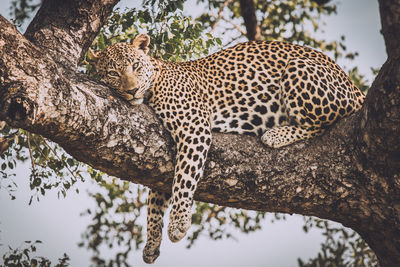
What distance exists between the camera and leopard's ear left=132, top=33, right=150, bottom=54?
20.5ft

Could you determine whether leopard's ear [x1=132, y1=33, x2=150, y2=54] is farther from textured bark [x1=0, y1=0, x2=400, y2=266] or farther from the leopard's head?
textured bark [x1=0, y1=0, x2=400, y2=266]

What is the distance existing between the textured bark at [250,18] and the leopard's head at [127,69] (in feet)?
13.1

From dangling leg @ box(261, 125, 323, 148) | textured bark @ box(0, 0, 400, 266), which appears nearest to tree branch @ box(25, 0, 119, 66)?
textured bark @ box(0, 0, 400, 266)

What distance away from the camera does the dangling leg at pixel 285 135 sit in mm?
5566

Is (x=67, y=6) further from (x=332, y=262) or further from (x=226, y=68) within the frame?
(x=332, y=262)

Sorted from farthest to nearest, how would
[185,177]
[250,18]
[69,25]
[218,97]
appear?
[250,18]
[218,97]
[69,25]
[185,177]

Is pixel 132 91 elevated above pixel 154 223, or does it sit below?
above

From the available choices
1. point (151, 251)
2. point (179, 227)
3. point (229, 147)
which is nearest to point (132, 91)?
point (229, 147)

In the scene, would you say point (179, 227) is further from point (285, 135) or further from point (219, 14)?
point (219, 14)

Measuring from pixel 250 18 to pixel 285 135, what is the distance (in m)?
4.81

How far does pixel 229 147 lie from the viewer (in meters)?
5.51

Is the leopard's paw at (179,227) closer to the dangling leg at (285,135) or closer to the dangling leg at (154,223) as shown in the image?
the dangling leg at (154,223)

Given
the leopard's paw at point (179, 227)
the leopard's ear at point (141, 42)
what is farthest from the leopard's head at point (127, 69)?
the leopard's paw at point (179, 227)

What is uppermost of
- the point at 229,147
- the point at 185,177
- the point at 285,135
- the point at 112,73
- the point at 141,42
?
the point at 141,42
